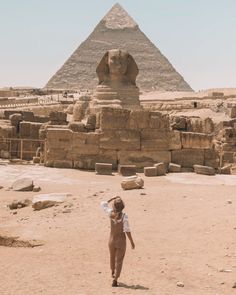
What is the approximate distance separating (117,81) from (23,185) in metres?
17.8

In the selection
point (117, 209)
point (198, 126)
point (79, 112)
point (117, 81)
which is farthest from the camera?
point (117, 81)

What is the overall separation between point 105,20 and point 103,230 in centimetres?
16293

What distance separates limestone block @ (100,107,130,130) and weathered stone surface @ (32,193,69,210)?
3.78 meters

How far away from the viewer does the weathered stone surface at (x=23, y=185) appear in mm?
10445

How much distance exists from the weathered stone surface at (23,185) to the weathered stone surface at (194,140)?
14.1 feet

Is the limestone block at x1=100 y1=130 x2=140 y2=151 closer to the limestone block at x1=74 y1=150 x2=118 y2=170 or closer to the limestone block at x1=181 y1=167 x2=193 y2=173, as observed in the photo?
the limestone block at x1=74 y1=150 x2=118 y2=170

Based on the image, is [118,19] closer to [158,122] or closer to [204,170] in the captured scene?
[158,122]

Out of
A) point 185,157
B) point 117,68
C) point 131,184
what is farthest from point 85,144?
point 117,68

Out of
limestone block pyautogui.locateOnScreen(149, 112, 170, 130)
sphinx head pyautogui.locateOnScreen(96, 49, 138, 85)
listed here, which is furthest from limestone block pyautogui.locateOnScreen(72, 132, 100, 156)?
sphinx head pyautogui.locateOnScreen(96, 49, 138, 85)

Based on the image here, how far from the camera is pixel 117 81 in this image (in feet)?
91.1

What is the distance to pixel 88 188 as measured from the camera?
10.5 meters

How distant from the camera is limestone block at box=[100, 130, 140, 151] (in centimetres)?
1308

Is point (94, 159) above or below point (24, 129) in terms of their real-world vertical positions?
below

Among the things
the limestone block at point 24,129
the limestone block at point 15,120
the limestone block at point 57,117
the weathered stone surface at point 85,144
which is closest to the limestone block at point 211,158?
the weathered stone surface at point 85,144
